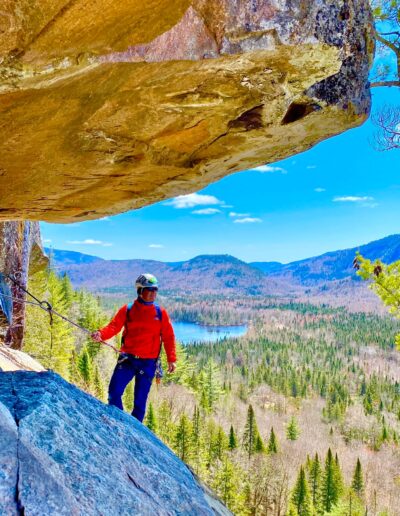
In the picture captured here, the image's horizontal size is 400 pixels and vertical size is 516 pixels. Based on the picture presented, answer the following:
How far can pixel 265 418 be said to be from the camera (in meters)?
88.0

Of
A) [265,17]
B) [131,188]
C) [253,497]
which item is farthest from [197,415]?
[265,17]

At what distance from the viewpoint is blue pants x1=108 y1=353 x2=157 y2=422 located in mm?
6348

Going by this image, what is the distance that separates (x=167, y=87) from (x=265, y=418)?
91.4 meters

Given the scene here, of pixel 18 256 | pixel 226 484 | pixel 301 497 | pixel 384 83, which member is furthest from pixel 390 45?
pixel 301 497

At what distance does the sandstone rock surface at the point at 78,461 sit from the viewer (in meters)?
2.60

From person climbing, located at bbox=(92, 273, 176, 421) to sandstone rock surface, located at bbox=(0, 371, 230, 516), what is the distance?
1.55 meters

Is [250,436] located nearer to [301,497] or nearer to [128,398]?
[301,497]

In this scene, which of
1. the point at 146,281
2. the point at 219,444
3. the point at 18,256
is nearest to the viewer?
the point at 146,281

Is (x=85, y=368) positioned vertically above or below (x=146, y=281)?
below

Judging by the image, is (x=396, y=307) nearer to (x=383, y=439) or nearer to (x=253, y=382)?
(x=383, y=439)

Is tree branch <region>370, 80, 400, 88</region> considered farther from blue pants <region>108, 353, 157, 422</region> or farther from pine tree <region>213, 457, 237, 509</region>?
pine tree <region>213, 457, 237, 509</region>

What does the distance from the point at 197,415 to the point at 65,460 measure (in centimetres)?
5174

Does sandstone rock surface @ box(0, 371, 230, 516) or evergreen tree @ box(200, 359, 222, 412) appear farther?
evergreen tree @ box(200, 359, 222, 412)

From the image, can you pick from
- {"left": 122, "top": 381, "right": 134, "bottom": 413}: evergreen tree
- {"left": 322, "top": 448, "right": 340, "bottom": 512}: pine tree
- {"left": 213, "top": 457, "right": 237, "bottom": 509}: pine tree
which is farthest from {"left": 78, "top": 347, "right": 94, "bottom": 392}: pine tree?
{"left": 322, "top": 448, "right": 340, "bottom": 512}: pine tree
